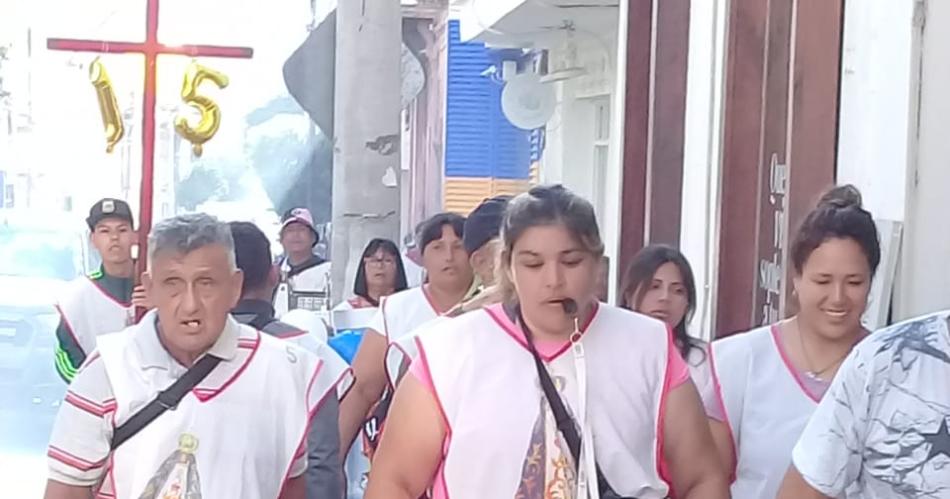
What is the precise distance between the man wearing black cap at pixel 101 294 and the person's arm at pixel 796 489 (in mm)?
3970

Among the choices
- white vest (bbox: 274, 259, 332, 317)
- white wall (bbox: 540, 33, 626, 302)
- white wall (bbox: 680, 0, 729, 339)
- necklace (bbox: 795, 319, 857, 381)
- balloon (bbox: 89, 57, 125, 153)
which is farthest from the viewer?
white wall (bbox: 540, 33, 626, 302)

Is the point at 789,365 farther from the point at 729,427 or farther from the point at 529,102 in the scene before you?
the point at 529,102

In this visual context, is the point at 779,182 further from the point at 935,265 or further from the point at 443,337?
the point at 443,337

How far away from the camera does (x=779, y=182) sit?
21.7 ft

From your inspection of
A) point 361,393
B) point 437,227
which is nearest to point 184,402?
point 361,393

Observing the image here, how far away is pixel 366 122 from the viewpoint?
8.72 m

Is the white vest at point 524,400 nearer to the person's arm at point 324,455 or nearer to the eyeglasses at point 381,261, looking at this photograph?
the person's arm at point 324,455

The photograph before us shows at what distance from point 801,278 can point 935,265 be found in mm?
1068

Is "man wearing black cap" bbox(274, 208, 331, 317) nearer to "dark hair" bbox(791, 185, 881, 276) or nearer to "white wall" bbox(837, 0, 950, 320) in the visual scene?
"white wall" bbox(837, 0, 950, 320)

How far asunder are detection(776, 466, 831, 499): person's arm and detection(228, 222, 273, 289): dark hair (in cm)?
203

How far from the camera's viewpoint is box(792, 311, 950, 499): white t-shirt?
9.53 ft

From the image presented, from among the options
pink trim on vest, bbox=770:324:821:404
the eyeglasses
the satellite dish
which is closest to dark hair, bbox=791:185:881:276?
pink trim on vest, bbox=770:324:821:404

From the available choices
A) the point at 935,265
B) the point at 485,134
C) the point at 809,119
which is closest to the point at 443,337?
the point at 935,265

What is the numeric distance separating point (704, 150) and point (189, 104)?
2844 millimetres
